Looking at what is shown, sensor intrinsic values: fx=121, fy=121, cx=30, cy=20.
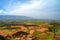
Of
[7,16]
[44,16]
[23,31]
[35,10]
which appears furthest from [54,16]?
[7,16]

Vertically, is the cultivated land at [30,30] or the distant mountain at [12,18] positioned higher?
the distant mountain at [12,18]

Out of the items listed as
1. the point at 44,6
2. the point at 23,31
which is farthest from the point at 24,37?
the point at 44,6

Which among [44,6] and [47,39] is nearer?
[47,39]

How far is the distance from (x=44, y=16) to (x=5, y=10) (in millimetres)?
569

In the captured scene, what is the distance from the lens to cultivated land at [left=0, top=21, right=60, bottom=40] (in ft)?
5.48

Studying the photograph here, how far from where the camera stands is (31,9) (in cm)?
176

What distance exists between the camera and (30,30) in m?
1.71

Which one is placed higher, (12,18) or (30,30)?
(12,18)

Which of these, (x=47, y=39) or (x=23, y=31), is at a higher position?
(x=23, y=31)

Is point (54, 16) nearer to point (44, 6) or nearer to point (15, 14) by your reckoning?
point (44, 6)

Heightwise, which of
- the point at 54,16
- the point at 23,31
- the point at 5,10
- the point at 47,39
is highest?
the point at 5,10

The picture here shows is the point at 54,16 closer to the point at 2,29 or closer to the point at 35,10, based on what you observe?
the point at 35,10

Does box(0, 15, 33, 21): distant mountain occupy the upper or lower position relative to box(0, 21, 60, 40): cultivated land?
upper

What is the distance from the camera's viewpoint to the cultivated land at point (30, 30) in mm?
1671
